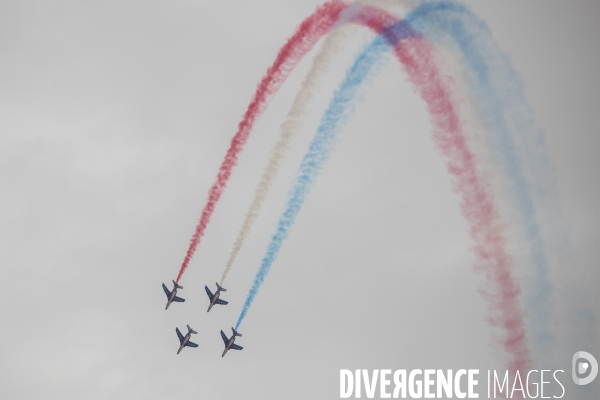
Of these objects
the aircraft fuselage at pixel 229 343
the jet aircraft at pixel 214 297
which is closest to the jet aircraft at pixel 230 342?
the aircraft fuselage at pixel 229 343

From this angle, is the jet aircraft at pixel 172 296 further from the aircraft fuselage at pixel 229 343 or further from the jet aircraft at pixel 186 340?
the aircraft fuselage at pixel 229 343

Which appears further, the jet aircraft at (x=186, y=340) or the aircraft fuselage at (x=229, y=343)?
the jet aircraft at (x=186, y=340)

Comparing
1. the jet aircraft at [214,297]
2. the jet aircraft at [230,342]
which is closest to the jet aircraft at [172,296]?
the jet aircraft at [214,297]

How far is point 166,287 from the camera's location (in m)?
60.8

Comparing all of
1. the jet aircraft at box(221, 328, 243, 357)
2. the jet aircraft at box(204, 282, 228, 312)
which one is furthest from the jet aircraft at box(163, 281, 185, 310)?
the jet aircraft at box(221, 328, 243, 357)

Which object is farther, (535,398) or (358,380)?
(358,380)

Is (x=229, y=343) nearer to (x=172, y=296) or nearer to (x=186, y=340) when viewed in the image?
(x=186, y=340)

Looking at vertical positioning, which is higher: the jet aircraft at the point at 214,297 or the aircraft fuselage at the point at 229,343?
the jet aircraft at the point at 214,297

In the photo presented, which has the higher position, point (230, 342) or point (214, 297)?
point (214, 297)

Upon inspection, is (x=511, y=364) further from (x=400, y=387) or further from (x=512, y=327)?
(x=400, y=387)

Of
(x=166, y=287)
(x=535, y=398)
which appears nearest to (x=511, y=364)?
(x=535, y=398)

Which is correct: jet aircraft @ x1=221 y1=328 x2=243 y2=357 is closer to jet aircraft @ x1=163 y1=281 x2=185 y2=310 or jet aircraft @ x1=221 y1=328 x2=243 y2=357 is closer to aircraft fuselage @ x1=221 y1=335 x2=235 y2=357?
aircraft fuselage @ x1=221 y1=335 x2=235 y2=357

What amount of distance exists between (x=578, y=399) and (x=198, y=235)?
981 inches

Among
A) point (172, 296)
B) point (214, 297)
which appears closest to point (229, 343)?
point (214, 297)
